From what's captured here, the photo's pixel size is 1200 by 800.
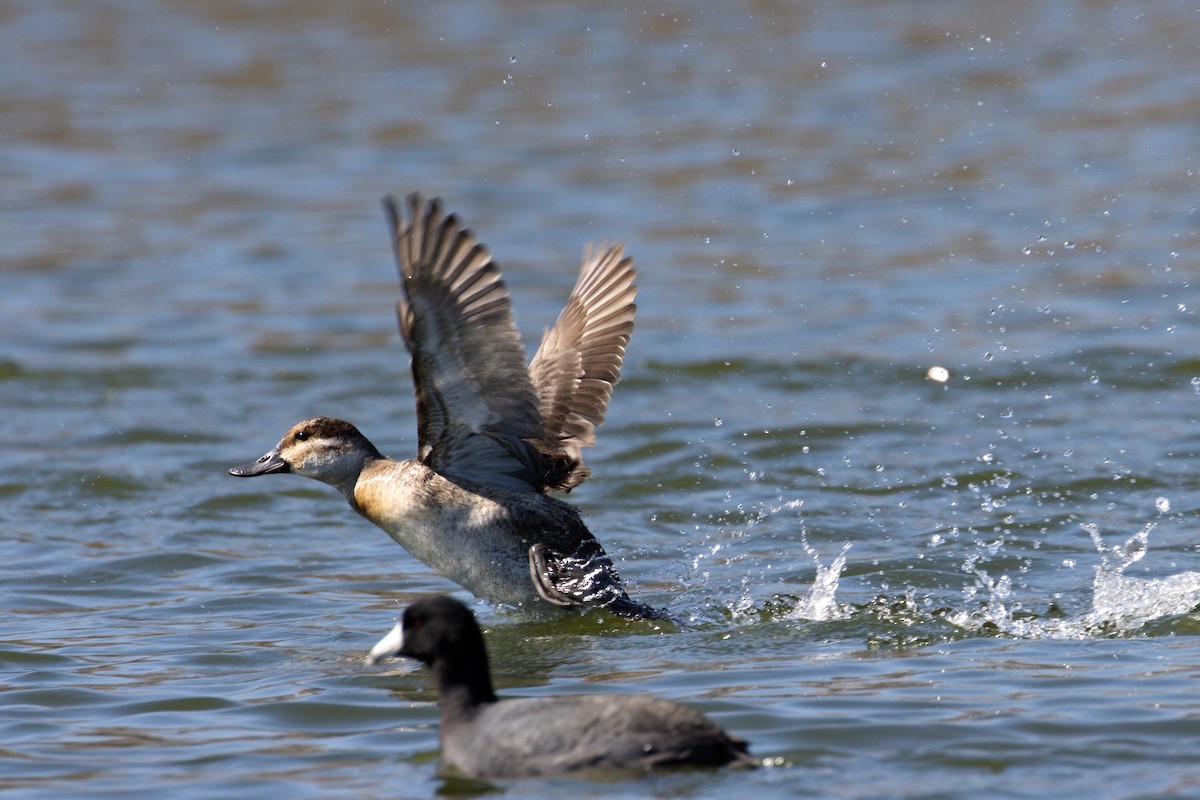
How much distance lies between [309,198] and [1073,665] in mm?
14021

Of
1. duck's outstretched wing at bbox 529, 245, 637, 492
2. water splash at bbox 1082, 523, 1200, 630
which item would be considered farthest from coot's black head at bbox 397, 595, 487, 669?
water splash at bbox 1082, 523, 1200, 630

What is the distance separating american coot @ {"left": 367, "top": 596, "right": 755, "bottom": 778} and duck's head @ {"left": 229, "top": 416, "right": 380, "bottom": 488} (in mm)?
2418

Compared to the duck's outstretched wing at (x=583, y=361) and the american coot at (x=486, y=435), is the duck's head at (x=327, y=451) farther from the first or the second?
the duck's outstretched wing at (x=583, y=361)

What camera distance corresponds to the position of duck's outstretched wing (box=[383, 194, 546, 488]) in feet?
25.0

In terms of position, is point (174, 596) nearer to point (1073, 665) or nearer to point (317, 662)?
point (317, 662)

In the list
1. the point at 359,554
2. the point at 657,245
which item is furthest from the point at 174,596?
the point at 657,245

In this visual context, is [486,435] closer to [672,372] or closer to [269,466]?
[269,466]

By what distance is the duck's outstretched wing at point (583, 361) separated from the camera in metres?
8.88

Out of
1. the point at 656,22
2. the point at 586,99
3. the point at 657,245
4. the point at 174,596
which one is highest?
the point at 656,22

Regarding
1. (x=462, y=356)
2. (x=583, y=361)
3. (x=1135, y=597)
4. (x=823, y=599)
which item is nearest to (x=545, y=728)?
(x=462, y=356)

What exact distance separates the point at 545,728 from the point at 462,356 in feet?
7.29

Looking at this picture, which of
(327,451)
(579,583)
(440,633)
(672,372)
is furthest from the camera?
(672,372)

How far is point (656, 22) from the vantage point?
25953 mm

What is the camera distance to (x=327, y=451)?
891 cm
